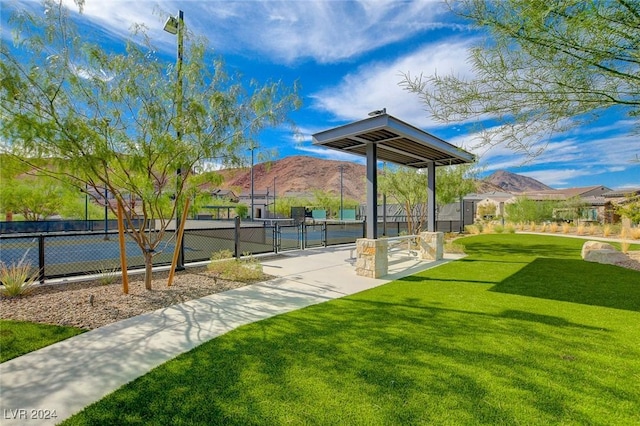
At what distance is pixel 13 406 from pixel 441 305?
5054 millimetres

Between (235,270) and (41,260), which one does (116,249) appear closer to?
(41,260)

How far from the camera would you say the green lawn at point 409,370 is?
7.34ft

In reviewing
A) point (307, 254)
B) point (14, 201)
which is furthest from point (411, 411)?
point (14, 201)

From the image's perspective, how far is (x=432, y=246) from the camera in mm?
9789

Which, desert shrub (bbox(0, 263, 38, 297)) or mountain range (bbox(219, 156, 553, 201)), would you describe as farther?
mountain range (bbox(219, 156, 553, 201))

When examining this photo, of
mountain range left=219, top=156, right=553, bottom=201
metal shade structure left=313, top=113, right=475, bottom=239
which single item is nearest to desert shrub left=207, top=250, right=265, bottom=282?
metal shade structure left=313, top=113, right=475, bottom=239

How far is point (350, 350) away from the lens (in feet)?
10.7

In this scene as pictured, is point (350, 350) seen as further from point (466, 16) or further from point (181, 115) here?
point (181, 115)

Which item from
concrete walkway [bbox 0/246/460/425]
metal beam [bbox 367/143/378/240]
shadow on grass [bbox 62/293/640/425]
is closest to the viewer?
shadow on grass [bbox 62/293/640/425]

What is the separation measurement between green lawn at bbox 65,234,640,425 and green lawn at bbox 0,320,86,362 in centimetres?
168

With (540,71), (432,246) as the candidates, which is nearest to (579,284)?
(432,246)

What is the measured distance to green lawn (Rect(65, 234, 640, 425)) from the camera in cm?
224

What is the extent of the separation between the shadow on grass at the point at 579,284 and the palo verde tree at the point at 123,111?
5892 mm

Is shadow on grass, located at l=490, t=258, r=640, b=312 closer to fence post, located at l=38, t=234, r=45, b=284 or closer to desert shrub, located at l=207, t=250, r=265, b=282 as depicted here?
desert shrub, located at l=207, t=250, r=265, b=282
